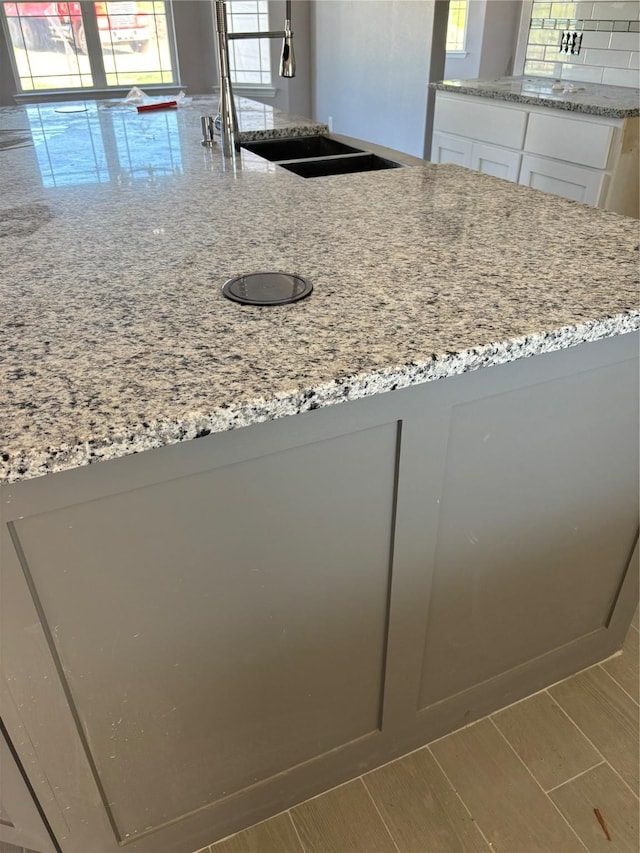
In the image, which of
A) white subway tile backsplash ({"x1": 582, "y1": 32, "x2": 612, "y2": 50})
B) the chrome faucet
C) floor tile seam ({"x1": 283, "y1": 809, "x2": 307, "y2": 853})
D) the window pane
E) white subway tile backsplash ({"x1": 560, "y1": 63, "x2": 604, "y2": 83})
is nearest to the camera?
floor tile seam ({"x1": 283, "y1": 809, "x2": 307, "y2": 853})

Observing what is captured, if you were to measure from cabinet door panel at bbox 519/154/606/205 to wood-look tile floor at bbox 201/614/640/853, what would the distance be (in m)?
2.29

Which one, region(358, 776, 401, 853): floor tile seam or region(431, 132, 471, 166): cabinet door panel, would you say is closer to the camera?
region(358, 776, 401, 853): floor tile seam

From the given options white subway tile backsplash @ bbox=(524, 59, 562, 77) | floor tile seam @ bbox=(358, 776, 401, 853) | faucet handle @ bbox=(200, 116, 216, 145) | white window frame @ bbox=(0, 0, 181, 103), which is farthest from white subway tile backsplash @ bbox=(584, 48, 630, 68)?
floor tile seam @ bbox=(358, 776, 401, 853)

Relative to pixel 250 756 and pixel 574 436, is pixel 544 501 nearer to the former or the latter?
pixel 574 436

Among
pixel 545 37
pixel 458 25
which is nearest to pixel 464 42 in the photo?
pixel 458 25

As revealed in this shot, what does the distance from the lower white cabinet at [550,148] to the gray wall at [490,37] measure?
389 cm

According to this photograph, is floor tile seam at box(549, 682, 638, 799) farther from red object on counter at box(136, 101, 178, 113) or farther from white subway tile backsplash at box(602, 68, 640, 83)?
white subway tile backsplash at box(602, 68, 640, 83)

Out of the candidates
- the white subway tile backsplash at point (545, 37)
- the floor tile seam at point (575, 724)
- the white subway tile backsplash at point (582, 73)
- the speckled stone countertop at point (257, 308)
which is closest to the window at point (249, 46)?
the white subway tile backsplash at point (545, 37)

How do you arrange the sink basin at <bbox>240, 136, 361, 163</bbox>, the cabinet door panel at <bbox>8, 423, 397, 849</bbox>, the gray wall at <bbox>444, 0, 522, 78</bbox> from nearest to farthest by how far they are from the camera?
the cabinet door panel at <bbox>8, 423, 397, 849</bbox> → the sink basin at <bbox>240, 136, 361, 163</bbox> → the gray wall at <bbox>444, 0, 522, 78</bbox>

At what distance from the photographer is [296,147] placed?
253cm

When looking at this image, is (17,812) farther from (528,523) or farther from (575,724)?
(575,724)

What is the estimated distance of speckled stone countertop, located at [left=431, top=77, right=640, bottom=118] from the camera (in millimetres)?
2904

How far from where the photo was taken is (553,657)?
1.50m

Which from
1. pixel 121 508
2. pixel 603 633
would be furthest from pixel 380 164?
pixel 121 508
